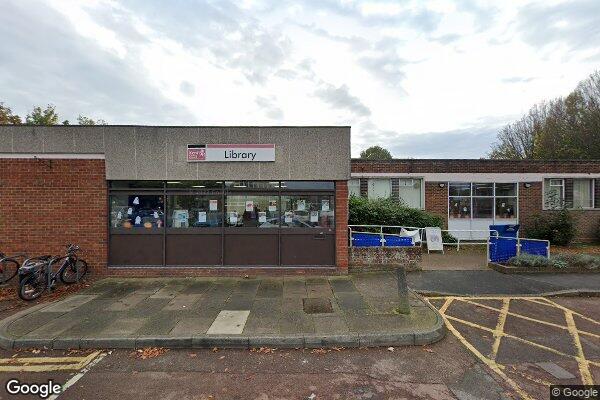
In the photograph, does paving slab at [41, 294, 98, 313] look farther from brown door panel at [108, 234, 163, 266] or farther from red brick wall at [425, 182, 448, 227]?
red brick wall at [425, 182, 448, 227]

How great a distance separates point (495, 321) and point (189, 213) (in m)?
7.43

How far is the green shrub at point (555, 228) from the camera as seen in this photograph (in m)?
13.9

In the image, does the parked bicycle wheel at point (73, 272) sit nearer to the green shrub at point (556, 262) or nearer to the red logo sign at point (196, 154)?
the red logo sign at point (196, 154)

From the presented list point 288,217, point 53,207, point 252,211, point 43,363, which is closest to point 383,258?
point 288,217

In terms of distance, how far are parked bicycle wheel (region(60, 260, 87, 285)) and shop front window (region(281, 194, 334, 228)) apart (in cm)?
534

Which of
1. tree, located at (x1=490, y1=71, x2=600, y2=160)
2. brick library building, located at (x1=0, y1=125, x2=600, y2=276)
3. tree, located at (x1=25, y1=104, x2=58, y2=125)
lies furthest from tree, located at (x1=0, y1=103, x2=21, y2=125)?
tree, located at (x1=490, y1=71, x2=600, y2=160)

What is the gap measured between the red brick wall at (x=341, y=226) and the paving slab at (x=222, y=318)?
0.92 meters

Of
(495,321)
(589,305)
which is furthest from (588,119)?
(495,321)

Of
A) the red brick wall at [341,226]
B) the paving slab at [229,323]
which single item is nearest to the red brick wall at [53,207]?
the paving slab at [229,323]

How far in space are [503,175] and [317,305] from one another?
13611 mm

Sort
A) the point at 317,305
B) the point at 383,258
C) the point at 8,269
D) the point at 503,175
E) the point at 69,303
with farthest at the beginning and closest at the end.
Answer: the point at 503,175 < the point at 383,258 < the point at 8,269 < the point at 69,303 < the point at 317,305

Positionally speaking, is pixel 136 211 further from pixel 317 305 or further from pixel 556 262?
pixel 556 262

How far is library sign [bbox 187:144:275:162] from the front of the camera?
8023 mm

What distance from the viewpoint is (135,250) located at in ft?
26.8
